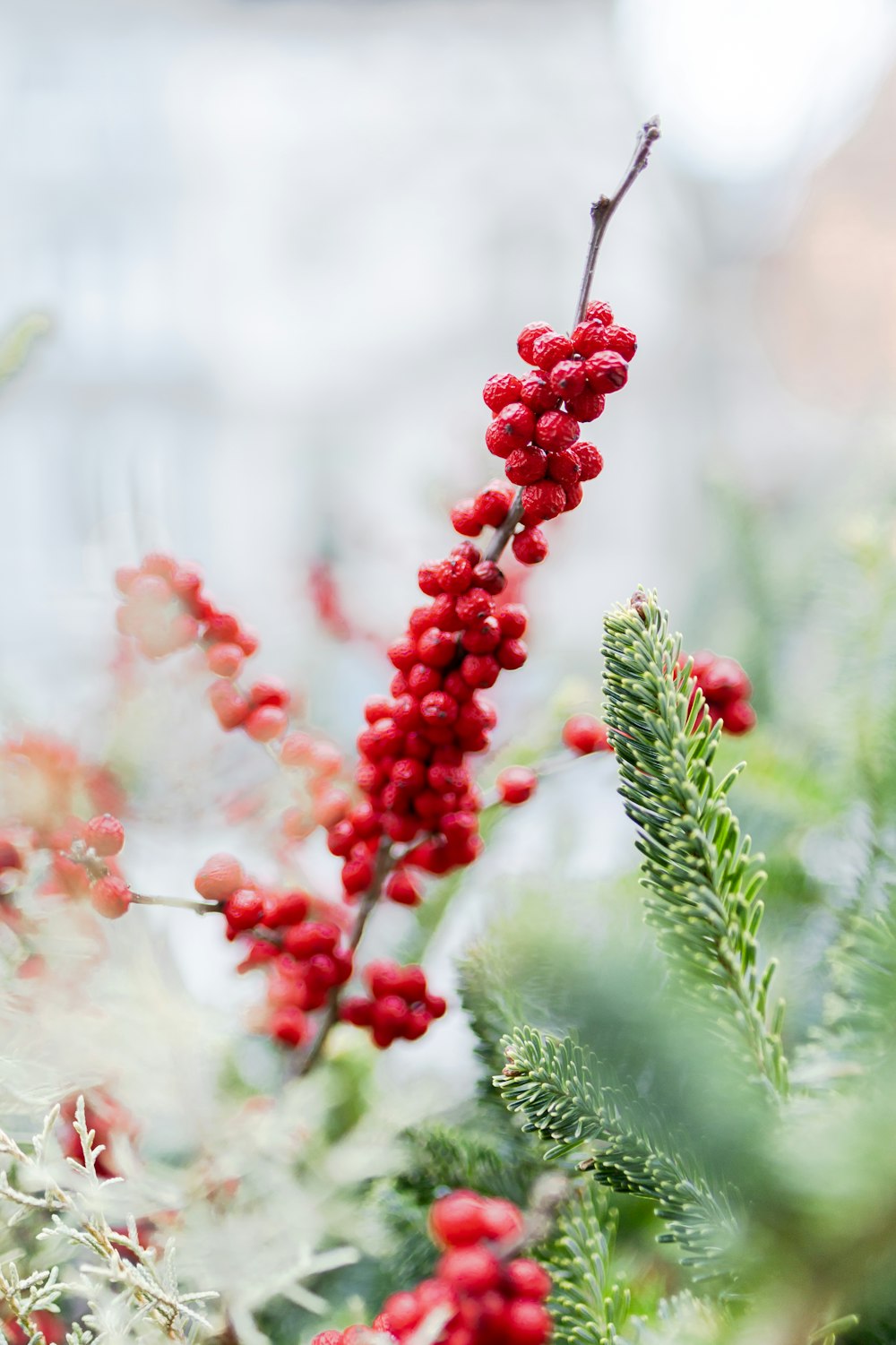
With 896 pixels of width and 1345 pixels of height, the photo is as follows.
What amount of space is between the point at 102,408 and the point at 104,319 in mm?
156

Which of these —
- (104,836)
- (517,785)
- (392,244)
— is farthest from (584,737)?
(392,244)

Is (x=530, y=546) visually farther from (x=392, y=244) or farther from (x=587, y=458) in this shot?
(x=392, y=244)

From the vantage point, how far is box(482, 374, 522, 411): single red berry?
0.22 meters

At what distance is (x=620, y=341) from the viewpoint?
213 millimetres

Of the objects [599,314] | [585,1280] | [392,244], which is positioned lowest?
[585,1280]

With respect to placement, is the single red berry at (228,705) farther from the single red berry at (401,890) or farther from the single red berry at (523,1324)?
the single red berry at (523,1324)

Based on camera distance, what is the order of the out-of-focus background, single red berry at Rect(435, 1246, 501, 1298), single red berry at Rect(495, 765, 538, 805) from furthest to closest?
1. the out-of-focus background
2. single red berry at Rect(495, 765, 538, 805)
3. single red berry at Rect(435, 1246, 501, 1298)

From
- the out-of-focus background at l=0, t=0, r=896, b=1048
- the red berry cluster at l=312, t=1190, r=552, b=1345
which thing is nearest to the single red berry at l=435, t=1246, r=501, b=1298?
the red berry cluster at l=312, t=1190, r=552, b=1345

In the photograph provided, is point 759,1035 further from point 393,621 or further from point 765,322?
point 765,322

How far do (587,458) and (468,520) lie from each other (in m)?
0.03

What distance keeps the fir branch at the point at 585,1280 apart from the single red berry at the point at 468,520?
0.53 feet

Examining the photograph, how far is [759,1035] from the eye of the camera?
0.21 metres

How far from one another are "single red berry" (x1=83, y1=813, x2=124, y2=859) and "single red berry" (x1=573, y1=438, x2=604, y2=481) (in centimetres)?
14

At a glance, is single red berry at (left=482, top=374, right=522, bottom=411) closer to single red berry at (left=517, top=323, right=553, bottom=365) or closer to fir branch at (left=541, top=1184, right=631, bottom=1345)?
single red berry at (left=517, top=323, right=553, bottom=365)
